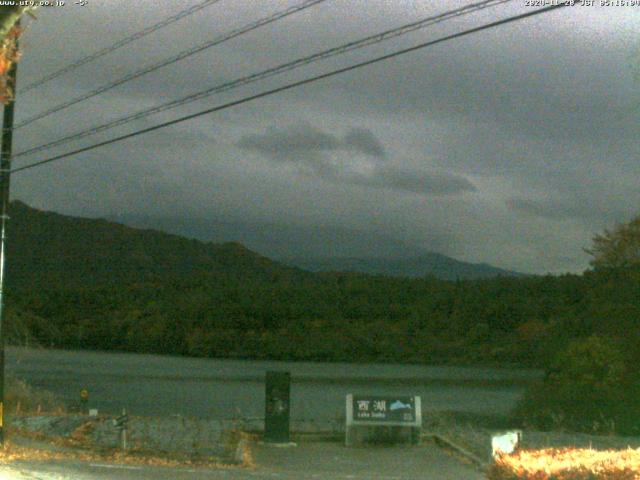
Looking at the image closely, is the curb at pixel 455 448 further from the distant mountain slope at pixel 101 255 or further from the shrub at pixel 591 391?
the distant mountain slope at pixel 101 255

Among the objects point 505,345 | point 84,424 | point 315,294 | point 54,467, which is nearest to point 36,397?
point 84,424

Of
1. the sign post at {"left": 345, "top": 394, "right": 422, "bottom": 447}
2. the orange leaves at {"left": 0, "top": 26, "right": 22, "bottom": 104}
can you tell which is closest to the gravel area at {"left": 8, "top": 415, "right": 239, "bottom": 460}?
the sign post at {"left": 345, "top": 394, "right": 422, "bottom": 447}

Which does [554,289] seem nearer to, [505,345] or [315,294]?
[505,345]

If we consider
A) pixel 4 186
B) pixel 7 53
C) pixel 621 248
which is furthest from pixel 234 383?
pixel 7 53

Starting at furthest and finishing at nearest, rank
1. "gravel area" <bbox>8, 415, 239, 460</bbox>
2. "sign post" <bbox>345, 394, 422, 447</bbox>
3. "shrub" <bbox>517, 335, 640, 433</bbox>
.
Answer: "shrub" <bbox>517, 335, 640, 433</bbox> < "sign post" <bbox>345, 394, 422, 447</bbox> < "gravel area" <bbox>8, 415, 239, 460</bbox>

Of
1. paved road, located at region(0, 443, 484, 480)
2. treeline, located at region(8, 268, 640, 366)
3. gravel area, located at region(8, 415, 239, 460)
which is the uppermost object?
treeline, located at region(8, 268, 640, 366)

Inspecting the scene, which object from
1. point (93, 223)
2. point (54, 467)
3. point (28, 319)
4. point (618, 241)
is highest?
point (93, 223)

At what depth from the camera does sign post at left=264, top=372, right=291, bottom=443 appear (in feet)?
68.7

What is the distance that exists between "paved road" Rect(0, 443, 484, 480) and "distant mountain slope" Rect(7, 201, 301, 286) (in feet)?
214

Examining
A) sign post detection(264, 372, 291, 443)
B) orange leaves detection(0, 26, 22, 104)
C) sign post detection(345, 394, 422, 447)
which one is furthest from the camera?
sign post detection(345, 394, 422, 447)

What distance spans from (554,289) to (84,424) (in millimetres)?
45918

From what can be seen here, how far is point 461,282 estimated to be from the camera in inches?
3150

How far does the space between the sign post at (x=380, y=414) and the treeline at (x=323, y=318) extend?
37.3 m

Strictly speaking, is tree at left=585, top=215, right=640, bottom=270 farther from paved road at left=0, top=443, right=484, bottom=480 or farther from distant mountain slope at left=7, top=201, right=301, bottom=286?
distant mountain slope at left=7, top=201, right=301, bottom=286
